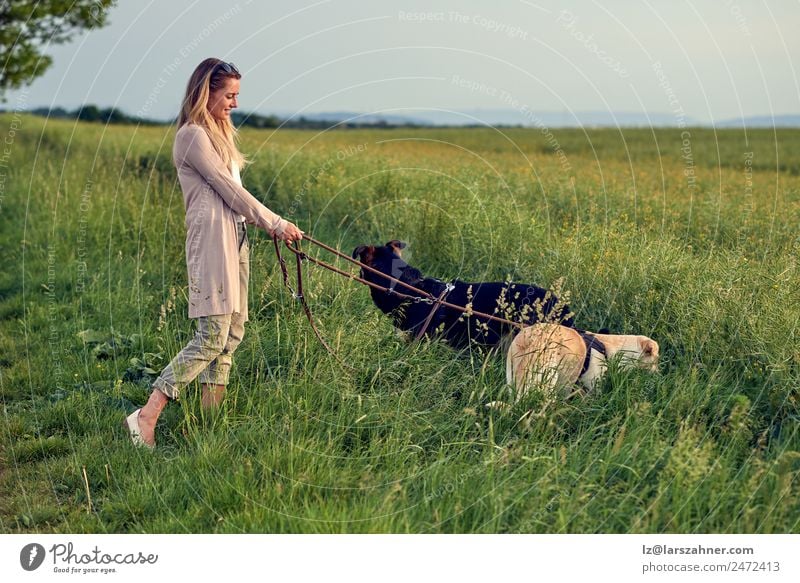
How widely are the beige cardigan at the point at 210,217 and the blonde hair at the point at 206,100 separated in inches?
2.9

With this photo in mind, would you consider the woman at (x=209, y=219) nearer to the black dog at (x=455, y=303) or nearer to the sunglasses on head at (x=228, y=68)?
the sunglasses on head at (x=228, y=68)

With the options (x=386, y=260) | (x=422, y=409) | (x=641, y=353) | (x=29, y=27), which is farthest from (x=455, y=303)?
(x=29, y=27)

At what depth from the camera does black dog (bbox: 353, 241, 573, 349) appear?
501 centimetres

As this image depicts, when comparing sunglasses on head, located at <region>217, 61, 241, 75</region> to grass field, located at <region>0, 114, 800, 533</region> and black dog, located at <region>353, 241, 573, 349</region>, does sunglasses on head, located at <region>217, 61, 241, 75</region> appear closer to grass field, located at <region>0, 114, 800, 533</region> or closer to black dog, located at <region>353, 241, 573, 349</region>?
grass field, located at <region>0, 114, 800, 533</region>

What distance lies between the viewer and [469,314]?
4852 millimetres

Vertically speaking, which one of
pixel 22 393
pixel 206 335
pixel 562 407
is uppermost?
pixel 206 335

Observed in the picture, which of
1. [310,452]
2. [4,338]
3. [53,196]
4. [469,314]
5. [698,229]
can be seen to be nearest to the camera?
[310,452]

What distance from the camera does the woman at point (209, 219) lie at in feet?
14.3

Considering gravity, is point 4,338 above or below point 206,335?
below

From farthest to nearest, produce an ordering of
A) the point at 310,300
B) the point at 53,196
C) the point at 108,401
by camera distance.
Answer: the point at 53,196 → the point at 310,300 → the point at 108,401

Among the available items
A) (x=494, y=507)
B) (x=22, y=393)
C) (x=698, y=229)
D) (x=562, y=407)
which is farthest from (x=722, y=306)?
(x=22, y=393)

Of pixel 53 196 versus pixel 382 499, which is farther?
pixel 53 196
